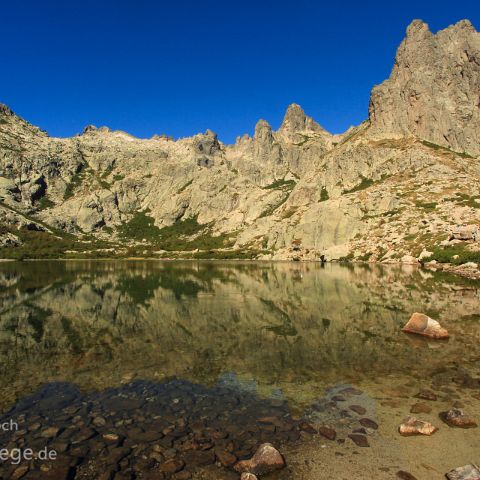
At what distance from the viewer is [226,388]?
2017 centimetres

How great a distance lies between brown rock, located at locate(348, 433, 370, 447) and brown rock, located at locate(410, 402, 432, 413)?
378cm

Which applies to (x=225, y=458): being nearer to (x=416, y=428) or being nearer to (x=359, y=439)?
(x=359, y=439)

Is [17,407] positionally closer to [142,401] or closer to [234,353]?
[142,401]

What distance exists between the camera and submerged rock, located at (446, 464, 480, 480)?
11399 millimetres

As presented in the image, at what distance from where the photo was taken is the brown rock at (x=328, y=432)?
14.7 meters

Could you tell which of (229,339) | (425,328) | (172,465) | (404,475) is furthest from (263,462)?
(425,328)

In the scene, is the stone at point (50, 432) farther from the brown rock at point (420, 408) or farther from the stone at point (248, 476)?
the brown rock at point (420, 408)

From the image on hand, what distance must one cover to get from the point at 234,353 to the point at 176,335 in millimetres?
7505

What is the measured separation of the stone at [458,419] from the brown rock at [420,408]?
78 centimetres

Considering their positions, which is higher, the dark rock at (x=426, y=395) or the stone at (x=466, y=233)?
the stone at (x=466, y=233)

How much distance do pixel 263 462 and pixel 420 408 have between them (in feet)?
29.1

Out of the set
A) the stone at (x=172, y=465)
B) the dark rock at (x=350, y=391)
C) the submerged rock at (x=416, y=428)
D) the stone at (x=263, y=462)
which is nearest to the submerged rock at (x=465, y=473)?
the submerged rock at (x=416, y=428)

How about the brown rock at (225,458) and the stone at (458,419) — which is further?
the stone at (458,419)

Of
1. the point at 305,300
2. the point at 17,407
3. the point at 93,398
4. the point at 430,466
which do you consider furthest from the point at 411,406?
the point at 305,300
